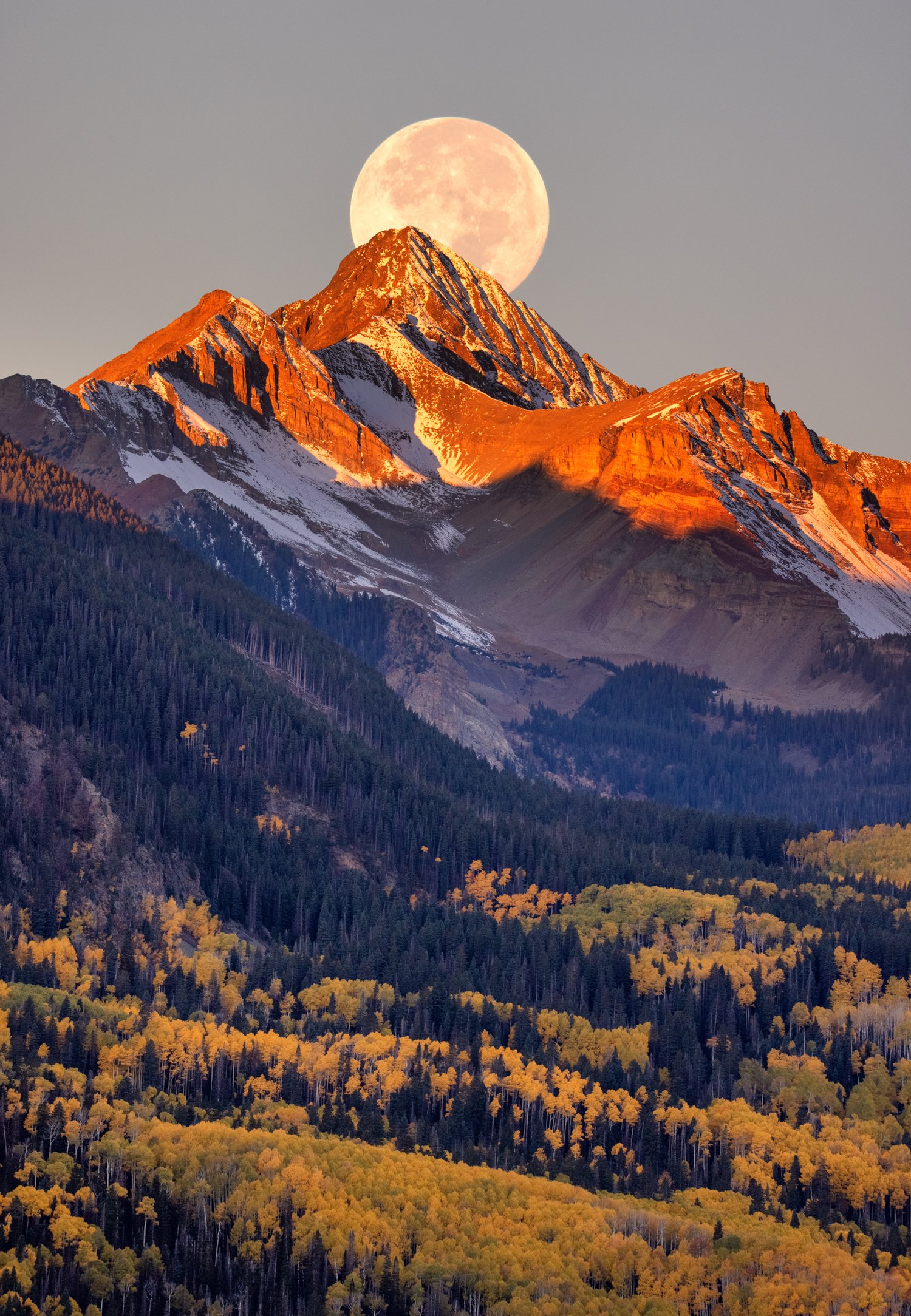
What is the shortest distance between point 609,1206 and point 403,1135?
21618mm

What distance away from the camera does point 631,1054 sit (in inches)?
6944

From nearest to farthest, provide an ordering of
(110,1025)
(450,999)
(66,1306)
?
1. (66,1306)
2. (110,1025)
3. (450,999)

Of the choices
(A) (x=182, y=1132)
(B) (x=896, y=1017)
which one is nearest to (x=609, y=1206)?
(A) (x=182, y=1132)

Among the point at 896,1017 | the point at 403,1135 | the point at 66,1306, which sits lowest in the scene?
the point at 66,1306

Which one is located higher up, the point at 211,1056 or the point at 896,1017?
the point at 896,1017

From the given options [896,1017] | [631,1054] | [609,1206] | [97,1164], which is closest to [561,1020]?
[631,1054]

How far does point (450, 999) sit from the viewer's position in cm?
A: 18812

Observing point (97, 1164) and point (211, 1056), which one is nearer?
point (97, 1164)

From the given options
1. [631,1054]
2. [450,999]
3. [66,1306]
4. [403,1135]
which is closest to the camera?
[66,1306]

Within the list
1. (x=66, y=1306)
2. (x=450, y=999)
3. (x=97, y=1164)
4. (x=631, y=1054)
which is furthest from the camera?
(x=450, y=999)

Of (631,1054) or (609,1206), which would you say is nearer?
(609,1206)

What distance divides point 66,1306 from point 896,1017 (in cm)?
9938

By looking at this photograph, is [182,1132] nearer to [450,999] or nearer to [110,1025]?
[110,1025]

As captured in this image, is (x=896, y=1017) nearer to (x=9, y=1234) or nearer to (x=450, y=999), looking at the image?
(x=450, y=999)
